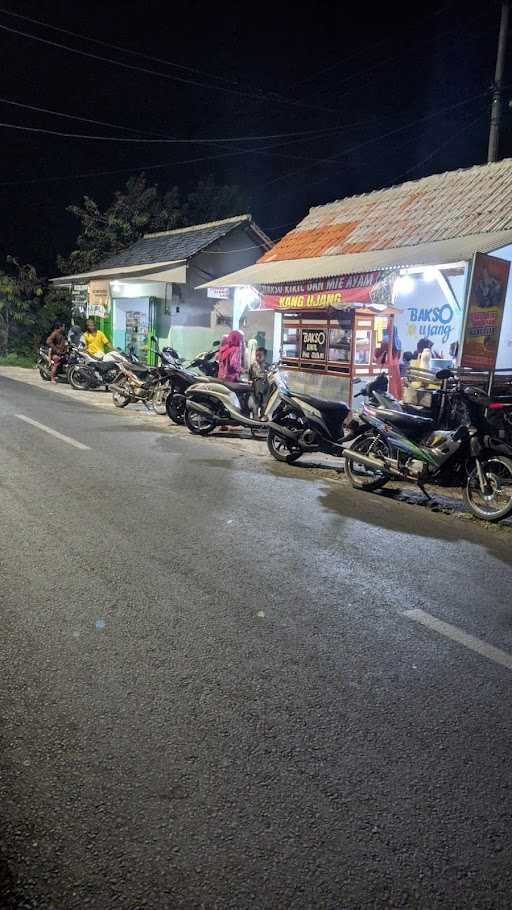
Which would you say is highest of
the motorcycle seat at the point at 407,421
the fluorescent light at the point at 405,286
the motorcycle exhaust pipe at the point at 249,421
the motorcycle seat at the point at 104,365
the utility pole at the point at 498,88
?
the utility pole at the point at 498,88

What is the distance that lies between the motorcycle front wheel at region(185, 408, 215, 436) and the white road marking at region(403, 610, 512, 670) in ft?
25.0

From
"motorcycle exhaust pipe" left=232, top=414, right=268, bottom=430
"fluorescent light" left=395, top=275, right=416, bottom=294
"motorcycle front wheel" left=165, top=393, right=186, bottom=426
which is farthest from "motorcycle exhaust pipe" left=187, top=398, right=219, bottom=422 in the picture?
"fluorescent light" left=395, top=275, right=416, bottom=294

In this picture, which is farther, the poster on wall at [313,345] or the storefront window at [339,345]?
the poster on wall at [313,345]

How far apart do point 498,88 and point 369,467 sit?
1226 cm

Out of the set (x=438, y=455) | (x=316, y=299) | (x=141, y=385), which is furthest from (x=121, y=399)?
(x=438, y=455)

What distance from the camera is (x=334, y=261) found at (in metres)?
13.8

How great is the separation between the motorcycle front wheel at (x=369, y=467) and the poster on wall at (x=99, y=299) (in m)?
17.3

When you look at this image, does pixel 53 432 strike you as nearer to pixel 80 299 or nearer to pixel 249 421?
pixel 249 421

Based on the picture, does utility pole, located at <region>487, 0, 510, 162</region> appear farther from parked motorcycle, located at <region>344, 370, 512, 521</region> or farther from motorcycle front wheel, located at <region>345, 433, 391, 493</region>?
motorcycle front wheel, located at <region>345, 433, 391, 493</region>

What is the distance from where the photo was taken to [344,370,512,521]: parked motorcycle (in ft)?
22.0

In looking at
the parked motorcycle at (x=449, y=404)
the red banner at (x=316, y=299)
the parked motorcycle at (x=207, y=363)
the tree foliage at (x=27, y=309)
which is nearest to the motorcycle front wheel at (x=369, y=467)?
the parked motorcycle at (x=449, y=404)

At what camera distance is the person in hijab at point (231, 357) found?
47.6 ft

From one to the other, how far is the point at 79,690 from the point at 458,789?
172cm

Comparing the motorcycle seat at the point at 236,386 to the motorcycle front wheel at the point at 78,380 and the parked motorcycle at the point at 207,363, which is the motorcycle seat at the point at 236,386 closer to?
the parked motorcycle at the point at 207,363
